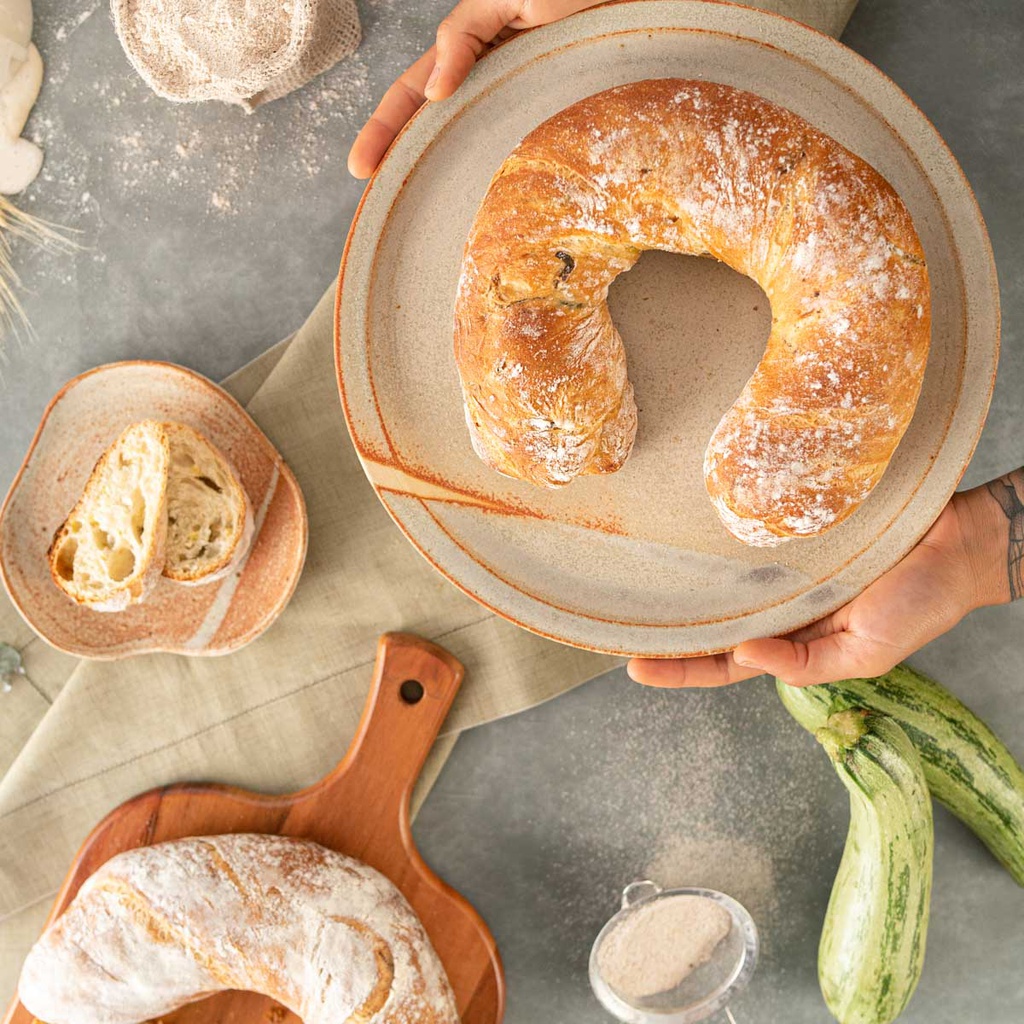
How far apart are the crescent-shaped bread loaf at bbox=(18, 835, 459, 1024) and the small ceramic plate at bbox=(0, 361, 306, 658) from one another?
43 cm

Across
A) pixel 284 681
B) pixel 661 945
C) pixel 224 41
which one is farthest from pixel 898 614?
pixel 224 41

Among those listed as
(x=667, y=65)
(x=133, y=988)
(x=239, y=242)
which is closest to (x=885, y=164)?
(x=667, y=65)

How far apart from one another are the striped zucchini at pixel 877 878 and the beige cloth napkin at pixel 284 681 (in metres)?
0.56

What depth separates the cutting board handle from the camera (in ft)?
6.28

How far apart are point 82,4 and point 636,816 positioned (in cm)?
213

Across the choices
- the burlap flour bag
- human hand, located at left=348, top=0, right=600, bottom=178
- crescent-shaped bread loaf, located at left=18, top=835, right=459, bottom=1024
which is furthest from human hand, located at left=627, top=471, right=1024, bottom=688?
the burlap flour bag

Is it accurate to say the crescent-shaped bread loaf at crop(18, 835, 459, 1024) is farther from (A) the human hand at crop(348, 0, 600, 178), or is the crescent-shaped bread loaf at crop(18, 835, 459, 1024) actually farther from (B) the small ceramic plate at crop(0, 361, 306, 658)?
(A) the human hand at crop(348, 0, 600, 178)

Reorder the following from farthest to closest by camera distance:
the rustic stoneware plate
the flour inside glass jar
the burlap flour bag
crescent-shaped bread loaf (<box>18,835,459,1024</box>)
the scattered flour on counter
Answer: the scattered flour on counter
the flour inside glass jar
the burlap flour bag
crescent-shaped bread loaf (<box>18,835,459,1024</box>)
the rustic stoneware plate

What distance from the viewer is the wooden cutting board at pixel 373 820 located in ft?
6.30

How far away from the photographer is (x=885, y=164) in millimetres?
1606

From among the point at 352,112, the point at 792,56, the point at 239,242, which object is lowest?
the point at 239,242

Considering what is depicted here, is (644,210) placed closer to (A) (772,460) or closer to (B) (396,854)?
(A) (772,460)

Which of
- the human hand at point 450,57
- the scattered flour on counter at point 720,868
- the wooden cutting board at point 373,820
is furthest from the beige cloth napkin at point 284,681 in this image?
the scattered flour on counter at point 720,868

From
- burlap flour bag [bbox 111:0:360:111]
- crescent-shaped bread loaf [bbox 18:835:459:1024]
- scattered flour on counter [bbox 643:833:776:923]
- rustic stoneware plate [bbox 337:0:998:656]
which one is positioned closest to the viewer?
rustic stoneware plate [bbox 337:0:998:656]
